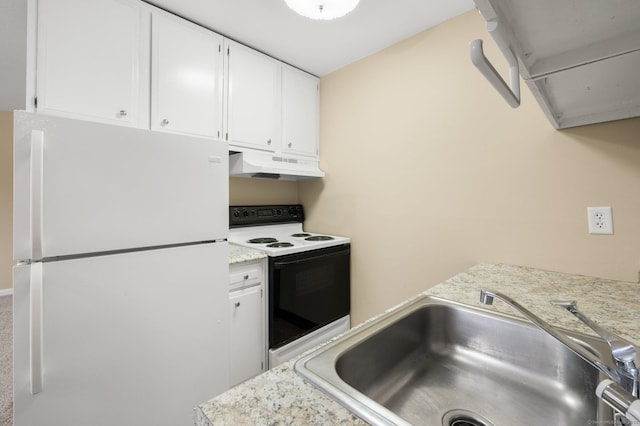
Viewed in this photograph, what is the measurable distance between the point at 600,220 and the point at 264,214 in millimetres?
2090

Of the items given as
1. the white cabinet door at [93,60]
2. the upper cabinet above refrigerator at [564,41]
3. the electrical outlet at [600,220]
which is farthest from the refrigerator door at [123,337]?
the electrical outlet at [600,220]

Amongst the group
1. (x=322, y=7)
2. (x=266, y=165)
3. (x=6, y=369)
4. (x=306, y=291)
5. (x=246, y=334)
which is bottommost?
(x=6, y=369)

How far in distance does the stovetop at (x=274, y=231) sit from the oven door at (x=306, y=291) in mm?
77

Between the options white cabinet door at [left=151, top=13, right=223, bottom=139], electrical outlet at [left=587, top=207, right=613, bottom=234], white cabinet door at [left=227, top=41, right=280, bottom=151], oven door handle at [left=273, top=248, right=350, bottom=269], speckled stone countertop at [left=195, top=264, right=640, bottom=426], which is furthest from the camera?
white cabinet door at [left=227, top=41, right=280, bottom=151]

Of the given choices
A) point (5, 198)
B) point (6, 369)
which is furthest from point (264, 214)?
point (5, 198)

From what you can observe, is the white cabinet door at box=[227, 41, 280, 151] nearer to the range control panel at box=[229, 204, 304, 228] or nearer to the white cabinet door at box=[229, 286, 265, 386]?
the range control panel at box=[229, 204, 304, 228]

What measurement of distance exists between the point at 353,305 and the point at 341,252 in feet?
1.59

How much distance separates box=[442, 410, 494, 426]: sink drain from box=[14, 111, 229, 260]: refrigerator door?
3.94 feet

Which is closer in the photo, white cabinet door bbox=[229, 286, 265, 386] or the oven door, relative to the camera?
white cabinet door bbox=[229, 286, 265, 386]

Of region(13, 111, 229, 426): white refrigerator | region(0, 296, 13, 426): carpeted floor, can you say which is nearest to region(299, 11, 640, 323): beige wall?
region(13, 111, 229, 426): white refrigerator

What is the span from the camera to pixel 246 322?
5.52 ft

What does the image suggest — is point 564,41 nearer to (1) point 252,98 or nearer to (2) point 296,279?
(2) point 296,279

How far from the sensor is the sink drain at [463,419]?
666mm

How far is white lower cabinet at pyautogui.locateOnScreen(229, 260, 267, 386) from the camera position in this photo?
162cm
